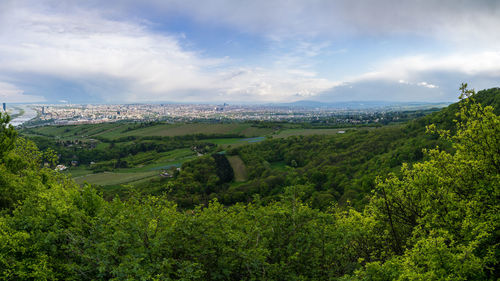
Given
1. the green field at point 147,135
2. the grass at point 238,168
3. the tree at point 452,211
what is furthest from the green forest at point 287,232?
the green field at point 147,135

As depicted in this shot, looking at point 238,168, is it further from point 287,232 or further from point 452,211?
point 452,211

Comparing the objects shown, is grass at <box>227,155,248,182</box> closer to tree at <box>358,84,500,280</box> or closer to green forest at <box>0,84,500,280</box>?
green forest at <box>0,84,500,280</box>

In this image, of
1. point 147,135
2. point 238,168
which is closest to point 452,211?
point 238,168

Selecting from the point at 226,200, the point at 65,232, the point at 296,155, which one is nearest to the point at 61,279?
the point at 65,232

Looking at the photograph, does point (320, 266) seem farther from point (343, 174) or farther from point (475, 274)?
point (343, 174)

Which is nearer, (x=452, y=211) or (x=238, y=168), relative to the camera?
(x=452, y=211)

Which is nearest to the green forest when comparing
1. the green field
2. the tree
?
the tree

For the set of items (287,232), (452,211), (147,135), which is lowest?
(147,135)

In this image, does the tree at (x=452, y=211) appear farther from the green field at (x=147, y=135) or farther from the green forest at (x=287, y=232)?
the green field at (x=147, y=135)
